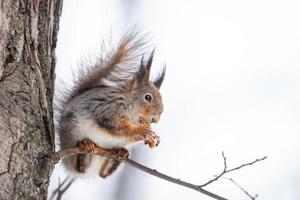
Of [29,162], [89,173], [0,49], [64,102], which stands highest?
[0,49]

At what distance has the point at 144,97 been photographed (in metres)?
1.91

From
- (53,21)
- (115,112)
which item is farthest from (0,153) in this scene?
(115,112)

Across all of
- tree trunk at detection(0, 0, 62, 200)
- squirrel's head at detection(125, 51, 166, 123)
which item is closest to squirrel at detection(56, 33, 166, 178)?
squirrel's head at detection(125, 51, 166, 123)

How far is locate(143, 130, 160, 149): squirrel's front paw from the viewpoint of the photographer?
165 cm

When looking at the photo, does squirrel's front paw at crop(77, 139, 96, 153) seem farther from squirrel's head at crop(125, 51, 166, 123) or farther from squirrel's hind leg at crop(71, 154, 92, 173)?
squirrel's head at crop(125, 51, 166, 123)

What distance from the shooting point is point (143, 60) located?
187 centimetres

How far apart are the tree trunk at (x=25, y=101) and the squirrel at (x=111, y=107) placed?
0.34 meters

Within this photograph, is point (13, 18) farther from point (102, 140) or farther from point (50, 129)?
point (102, 140)

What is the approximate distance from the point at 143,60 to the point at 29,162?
0.75 metres

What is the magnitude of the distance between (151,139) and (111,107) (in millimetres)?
203

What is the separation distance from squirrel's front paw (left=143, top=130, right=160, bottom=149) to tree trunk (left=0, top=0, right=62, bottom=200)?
378mm

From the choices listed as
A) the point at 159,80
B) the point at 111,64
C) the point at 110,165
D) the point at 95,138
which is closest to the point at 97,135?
the point at 95,138

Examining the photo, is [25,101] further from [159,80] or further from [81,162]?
[159,80]

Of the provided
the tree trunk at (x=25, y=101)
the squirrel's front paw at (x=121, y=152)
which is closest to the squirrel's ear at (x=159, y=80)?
the squirrel's front paw at (x=121, y=152)
